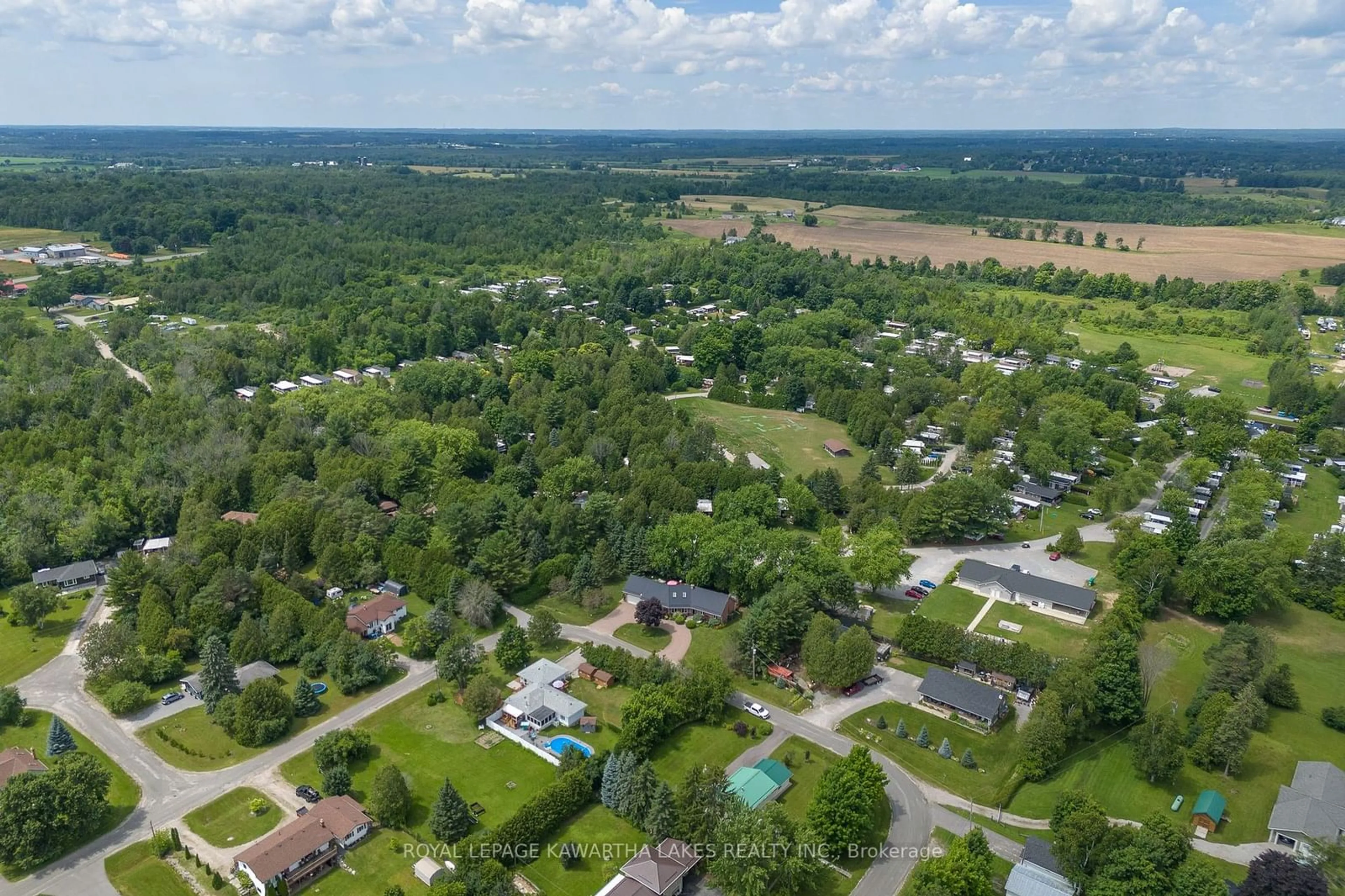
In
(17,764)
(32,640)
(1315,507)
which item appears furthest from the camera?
(1315,507)

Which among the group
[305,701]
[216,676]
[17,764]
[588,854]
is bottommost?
[588,854]

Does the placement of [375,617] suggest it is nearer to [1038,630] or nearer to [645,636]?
[645,636]

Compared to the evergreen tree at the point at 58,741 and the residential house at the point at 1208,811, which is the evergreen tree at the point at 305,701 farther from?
the residential house at the point at 1208,811

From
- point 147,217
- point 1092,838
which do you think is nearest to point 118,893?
point 1092,838

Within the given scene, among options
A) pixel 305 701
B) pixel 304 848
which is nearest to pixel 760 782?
pixel 304 848

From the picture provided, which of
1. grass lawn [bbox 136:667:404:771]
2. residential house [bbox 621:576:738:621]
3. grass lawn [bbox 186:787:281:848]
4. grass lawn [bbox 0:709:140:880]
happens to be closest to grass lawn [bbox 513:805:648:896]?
grass lawn [bbox 186:787:281:848]

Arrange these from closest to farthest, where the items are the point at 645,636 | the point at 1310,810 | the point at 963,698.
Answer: the point at 1310,810 < the point at 963,698 < the point at 645,636

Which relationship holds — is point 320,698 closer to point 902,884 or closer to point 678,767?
point 678,767
